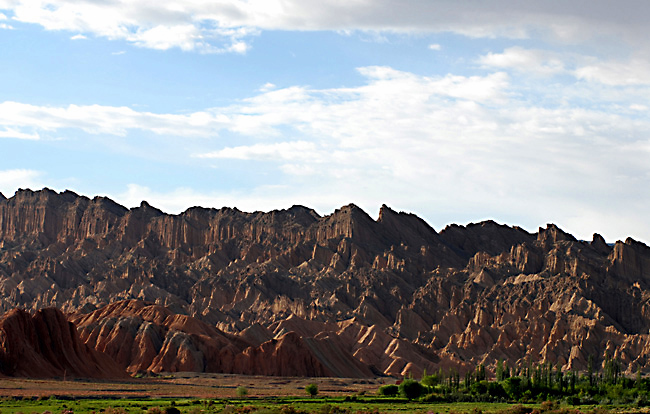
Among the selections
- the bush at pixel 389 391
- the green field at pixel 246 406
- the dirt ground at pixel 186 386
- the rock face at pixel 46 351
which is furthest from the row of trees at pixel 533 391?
the rock face at pixel 46 351

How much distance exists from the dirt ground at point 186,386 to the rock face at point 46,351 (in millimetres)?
6520

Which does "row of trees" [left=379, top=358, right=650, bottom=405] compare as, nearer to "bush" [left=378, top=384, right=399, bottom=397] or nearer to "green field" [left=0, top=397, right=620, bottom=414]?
"bush" [left=378, top=384, right=399, bottom=397]

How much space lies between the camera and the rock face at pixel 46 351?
13938cm

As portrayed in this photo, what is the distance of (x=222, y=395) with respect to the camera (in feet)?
383

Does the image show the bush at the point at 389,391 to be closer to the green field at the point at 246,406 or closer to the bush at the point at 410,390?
the bush at the point at 410,390

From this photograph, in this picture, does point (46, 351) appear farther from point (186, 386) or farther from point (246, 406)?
point (246, 406)

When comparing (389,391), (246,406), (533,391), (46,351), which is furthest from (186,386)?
(246,406)

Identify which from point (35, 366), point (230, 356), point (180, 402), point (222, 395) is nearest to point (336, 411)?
point (180, 402)

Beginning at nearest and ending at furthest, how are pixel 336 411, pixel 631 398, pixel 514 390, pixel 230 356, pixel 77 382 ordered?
pixel 336 411, pixel 631 398, pixel 514 390, pixel 77 382, pixel 230 356

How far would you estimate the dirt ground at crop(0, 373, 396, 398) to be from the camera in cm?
11131

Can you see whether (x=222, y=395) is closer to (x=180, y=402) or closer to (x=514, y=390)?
(x=180, y=402)

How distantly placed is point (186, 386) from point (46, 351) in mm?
23555

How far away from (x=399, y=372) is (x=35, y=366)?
74.0m

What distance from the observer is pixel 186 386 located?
136 m
